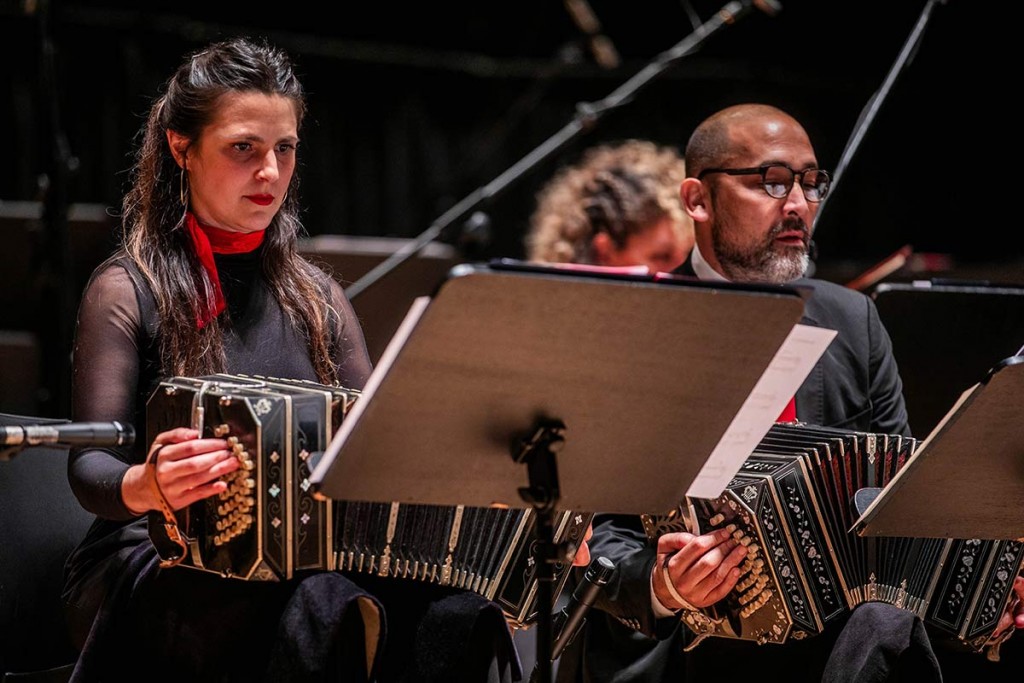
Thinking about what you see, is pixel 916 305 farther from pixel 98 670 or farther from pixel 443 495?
pixel 98 670

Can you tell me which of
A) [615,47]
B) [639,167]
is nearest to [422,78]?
[615,47]

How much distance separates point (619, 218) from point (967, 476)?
2.50 metres

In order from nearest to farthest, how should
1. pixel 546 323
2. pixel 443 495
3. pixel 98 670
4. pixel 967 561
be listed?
pixel 546 323
pixel 443 495
pixel 98 670
pixel 967 561

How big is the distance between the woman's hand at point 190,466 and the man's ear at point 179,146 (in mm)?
788

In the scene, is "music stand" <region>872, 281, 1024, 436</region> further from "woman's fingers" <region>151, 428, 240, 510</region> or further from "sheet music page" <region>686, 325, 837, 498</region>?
"woman's fingers" <region>151, 428, 240, 510</region>

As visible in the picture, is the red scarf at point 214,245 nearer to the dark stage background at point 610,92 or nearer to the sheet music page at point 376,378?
the sheet music page at point 376,378

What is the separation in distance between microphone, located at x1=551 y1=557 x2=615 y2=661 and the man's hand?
0.51ft

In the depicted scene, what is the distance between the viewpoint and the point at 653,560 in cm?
277

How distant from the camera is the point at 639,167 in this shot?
4898mm

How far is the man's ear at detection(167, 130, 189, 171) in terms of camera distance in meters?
2.74

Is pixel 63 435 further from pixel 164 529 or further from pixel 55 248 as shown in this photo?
pixel 55 248

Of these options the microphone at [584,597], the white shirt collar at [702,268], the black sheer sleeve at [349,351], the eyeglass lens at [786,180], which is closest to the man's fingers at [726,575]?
the microphone at [584,597]

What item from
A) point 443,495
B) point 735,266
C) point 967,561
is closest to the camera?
point 443,495

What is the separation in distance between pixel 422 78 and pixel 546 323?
5.47 meters
